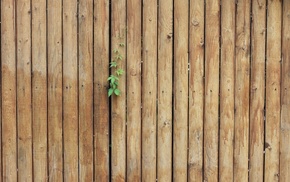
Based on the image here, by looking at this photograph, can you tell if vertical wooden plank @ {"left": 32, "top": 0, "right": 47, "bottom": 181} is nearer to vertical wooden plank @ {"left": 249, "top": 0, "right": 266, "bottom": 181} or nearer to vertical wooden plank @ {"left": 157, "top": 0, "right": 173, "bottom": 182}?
vertical wooden plank @ {"left": 157, "top": 0, "right": 173, "bottom": 182}

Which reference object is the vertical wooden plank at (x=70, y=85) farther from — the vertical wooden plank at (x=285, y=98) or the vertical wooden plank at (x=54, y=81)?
the vertical wooden plank at (x=285, y=98)

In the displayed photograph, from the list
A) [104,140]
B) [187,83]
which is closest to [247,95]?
[187,83]

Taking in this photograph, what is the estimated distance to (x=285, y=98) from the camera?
3484mm

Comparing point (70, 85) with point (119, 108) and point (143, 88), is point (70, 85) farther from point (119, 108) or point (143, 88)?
point (143, 88)

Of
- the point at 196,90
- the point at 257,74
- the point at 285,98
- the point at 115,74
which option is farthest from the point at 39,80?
the point at 285,98

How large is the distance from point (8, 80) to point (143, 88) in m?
1.05

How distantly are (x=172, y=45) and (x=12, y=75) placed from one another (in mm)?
1268

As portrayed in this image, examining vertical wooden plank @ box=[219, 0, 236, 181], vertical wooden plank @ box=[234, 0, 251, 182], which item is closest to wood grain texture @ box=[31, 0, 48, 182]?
vertical wooden plank @ box=[219, 0, 236, 181]

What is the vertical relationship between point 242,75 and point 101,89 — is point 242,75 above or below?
above

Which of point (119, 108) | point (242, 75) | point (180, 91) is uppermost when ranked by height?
point (242, 75)

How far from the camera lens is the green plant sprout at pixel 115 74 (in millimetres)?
3402

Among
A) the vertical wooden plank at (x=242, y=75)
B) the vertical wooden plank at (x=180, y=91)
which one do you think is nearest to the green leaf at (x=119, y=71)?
the vertical wooden plank at (x=180, y=91)

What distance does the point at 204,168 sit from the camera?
350 centimetres

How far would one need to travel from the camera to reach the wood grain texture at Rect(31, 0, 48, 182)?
11.2 feet
